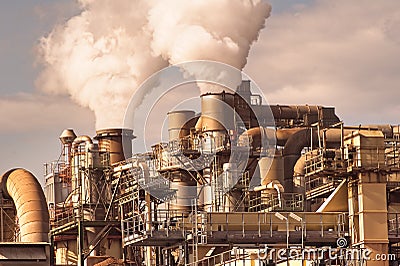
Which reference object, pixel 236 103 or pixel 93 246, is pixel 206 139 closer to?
pixel 236 103

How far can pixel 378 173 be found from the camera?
156 feet

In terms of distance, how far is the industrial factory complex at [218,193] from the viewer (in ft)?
156

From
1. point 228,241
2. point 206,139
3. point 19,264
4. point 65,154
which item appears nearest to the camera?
point 19,264

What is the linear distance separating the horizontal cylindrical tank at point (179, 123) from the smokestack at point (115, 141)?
3018mm

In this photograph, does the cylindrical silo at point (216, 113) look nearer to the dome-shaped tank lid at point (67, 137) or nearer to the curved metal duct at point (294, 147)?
the curved metal duct at point (294, 147)

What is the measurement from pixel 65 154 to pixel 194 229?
839 inches

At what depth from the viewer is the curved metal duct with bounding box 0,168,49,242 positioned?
57.7 m

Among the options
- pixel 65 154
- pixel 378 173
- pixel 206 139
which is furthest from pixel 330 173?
pixel 65 154

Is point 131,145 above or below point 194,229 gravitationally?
above

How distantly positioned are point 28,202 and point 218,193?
9847 millimetres

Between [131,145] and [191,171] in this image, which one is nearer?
[191,171]

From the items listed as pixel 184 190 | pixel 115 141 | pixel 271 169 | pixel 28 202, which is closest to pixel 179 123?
pixel 184 190

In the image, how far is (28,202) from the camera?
5878cm

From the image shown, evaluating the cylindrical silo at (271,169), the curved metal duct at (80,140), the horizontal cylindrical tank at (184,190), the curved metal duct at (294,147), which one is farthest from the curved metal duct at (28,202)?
the curved metal duct at (294,147)
